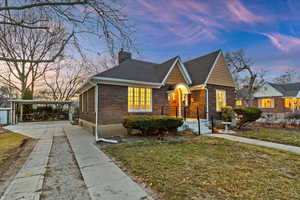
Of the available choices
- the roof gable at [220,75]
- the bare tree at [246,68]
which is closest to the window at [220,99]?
the roof gable at [220,75]

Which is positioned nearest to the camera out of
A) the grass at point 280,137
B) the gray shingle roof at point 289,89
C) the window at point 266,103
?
the grass at point 280,137

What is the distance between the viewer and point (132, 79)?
10.1m

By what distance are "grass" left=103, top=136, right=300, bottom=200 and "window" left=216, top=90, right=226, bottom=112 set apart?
7.91 meters

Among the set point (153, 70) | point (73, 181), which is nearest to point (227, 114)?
point (153, 70)

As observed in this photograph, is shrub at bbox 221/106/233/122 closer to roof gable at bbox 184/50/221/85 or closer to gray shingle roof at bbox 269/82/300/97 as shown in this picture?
roof gable at bbox 184/50/221/85

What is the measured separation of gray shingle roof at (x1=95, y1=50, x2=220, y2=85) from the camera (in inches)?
405

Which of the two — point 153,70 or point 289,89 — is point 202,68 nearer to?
point 153,70

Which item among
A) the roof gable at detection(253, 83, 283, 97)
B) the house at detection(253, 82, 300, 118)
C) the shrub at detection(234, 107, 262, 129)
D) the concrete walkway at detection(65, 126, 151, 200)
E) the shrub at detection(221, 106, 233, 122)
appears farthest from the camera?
the roof gable at detection(253, 83, 283, 97)

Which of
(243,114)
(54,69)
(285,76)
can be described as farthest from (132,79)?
(285,76)

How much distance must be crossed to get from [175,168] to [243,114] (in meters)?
9.42

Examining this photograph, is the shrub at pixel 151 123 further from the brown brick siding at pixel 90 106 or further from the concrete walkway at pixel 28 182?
the concrete walkway at pixel 28 182

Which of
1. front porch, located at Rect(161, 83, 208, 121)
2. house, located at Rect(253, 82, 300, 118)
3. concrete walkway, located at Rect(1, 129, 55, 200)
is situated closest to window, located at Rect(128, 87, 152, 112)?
front porch, located at Rect(161, 83, 208, 121)

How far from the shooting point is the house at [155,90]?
369 inches

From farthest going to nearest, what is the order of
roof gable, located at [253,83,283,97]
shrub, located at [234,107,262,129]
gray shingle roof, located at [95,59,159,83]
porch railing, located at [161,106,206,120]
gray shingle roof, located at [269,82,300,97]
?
roof gable, located at [253,83,283,97], gray shingle roof, located at [269,82,300,97], porch railing, located at [161,106,206,120], shrub, located at [234,107,262,129], gray shingle roof, located at [95,59,159,83]
